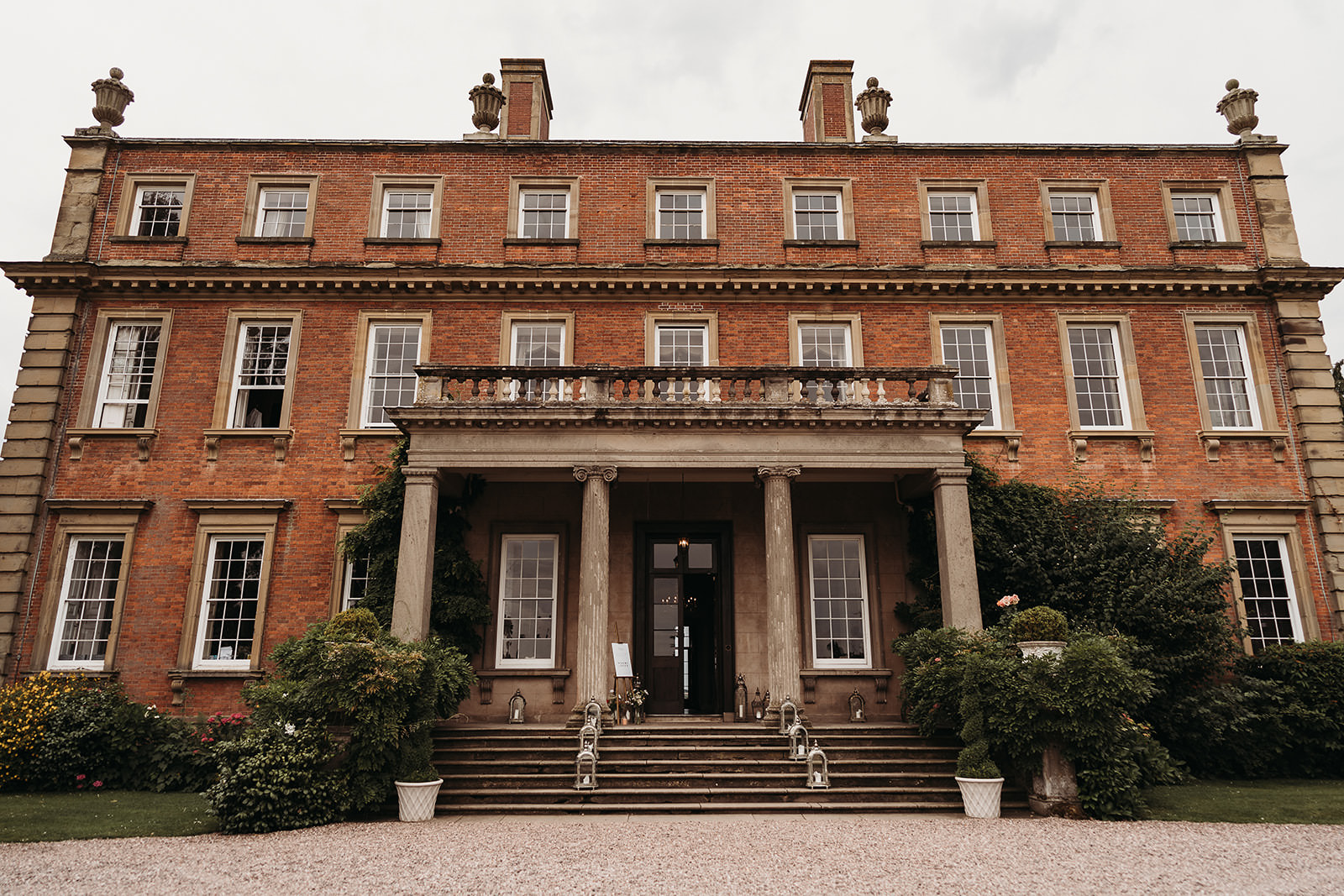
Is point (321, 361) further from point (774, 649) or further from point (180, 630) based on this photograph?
point (774, 649)

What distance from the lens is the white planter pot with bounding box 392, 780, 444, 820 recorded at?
1018 centimetres

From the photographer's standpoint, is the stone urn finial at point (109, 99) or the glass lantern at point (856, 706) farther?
the stone urn finial at point (109, 99)

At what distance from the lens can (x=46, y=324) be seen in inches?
655

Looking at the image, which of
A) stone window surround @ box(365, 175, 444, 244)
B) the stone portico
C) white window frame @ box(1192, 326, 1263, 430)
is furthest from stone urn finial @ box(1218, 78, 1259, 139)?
stone window surround @ box(365, 175, 444, 244)

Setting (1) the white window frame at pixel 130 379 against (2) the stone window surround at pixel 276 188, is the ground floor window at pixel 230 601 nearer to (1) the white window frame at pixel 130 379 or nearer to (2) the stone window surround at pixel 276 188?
(1) the white window frame at pixel 130 379

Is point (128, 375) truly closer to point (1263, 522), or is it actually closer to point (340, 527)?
point (340, 527)

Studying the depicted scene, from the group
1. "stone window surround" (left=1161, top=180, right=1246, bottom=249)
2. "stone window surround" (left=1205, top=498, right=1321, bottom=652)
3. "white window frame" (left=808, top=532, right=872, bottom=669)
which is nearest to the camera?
"white window frame" (left=808, top=532, right=872, bottom=669)

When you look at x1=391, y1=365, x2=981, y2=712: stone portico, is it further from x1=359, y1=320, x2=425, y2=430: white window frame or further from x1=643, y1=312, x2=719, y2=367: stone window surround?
x1=359, y1=320, x2=425, y2=430: white window frame

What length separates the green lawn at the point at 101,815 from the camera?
9.63 m

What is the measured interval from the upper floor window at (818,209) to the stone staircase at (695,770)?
35.6ft

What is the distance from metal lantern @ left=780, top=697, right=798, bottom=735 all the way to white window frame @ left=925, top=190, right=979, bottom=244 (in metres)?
11.2

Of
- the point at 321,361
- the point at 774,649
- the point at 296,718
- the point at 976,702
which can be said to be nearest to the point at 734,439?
the point at 774,649

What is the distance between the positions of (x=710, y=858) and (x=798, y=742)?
12.4ft

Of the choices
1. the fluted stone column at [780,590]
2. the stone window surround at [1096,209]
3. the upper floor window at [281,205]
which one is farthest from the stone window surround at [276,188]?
the stone window surround at [1096,209]
